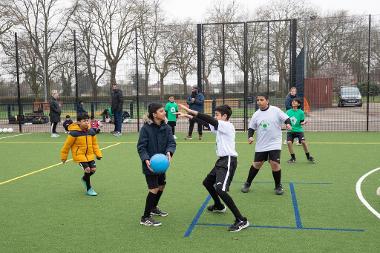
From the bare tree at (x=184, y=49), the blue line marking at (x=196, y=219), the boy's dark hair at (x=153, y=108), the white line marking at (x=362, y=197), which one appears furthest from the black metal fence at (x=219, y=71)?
the boy's dark hair at (x=153, y=108)

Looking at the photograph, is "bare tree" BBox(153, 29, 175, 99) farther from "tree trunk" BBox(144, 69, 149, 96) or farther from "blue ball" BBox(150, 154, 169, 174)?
"blue ball" BBox(150, 154, 169, 174)

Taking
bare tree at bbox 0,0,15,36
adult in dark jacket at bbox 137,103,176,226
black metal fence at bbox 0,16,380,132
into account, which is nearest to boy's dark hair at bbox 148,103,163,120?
adult in dark jacket at bbox 137,103,176,226

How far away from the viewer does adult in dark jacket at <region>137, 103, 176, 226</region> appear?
5.24 metres

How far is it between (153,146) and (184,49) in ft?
44.0

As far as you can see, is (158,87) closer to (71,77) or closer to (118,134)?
(118,134)

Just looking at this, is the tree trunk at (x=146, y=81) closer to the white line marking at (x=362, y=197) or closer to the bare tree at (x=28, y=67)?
the bare tree at (x=28, y=67)

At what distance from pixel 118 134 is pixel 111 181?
8.30 m

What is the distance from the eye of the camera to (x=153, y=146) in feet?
17.4

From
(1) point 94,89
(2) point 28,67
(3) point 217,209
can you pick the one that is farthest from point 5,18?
(3) point 217,209

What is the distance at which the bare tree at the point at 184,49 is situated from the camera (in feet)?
55.7

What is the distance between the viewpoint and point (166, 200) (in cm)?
666

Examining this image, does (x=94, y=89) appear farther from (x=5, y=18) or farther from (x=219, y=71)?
(x=5, y=18)

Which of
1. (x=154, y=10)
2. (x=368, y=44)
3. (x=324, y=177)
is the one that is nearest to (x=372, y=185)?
(x=324, y=177)

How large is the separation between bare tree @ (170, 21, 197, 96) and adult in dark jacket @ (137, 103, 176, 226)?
1154 centimetres
